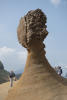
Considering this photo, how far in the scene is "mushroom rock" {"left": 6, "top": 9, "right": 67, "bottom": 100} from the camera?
699 centimetres

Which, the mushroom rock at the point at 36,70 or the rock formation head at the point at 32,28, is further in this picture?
the rock formation head at the point at 32,28

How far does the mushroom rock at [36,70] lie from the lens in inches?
275

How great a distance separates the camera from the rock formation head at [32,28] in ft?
25.4

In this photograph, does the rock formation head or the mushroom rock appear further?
the rock formation head

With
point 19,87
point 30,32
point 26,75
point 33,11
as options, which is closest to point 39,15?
point 33,11

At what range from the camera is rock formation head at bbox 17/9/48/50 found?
7746mm

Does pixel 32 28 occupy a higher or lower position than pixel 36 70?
higher

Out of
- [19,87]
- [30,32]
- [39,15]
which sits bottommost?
[19,87]

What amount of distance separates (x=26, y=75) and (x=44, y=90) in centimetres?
103

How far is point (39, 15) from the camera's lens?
803 cm

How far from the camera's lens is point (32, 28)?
25.7ft

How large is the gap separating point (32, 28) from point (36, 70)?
1.66 metres

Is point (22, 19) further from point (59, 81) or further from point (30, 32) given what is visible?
point (59, 81)

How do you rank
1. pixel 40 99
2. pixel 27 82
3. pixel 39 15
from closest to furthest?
pixel 40 99 < pixel 27 82 < pixel 39 15
